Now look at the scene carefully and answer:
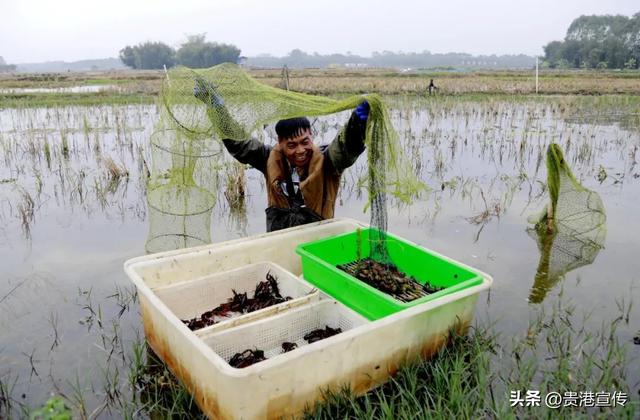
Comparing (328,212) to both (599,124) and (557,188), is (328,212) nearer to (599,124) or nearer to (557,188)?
(557,188)

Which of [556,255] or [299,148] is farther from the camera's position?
[556,255]

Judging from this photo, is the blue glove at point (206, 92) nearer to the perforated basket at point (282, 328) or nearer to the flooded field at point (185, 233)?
the flooded field at point (185, 233)

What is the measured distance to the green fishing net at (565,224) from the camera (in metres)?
4.98

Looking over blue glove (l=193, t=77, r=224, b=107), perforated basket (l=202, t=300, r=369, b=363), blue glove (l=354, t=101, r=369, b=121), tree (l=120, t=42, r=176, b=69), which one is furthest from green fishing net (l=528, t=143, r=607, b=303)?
tree (l=120, t=42, r=176, b=69)

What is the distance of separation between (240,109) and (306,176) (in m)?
0.71

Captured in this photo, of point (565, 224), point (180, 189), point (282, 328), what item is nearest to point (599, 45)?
point (565, 224)

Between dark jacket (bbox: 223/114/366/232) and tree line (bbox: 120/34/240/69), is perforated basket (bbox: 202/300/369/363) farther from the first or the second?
tree line (bbox: 120/34/240/69)

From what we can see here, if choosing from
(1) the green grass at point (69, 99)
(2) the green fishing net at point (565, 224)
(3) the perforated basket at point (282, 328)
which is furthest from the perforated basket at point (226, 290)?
(1) the green grass at point (69, 99)

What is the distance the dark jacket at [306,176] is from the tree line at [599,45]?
6570 cm

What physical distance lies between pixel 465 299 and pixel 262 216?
12.2 feet

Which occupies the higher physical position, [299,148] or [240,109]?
[240,109]

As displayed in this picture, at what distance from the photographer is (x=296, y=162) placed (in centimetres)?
383

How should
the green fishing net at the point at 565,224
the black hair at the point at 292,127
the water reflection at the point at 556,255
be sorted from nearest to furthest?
the black hair at the point at 292,127
the water reflection at the point at 556,255
the green fishing net at the point at 565,224

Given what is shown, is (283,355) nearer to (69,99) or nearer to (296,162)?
(296,162)
